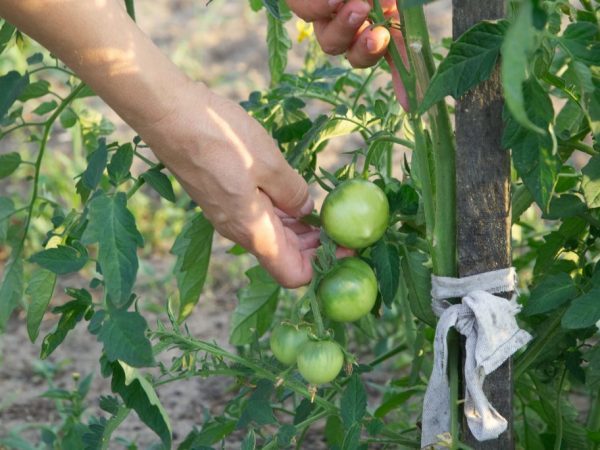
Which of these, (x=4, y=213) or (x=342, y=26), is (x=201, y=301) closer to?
(x=4, y=213)

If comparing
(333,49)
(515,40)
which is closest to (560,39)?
(515,40)

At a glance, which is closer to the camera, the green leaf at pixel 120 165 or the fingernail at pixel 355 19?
the green leaf at pixel 120 165

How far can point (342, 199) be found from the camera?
122 centimetres

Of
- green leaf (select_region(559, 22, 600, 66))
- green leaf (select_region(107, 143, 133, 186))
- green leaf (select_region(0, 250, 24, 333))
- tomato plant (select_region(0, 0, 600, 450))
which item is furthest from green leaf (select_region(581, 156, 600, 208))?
green leaf (select_region(0, 250, 24, 333))

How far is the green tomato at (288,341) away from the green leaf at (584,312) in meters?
0.33

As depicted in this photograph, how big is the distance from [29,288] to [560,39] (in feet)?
2.59

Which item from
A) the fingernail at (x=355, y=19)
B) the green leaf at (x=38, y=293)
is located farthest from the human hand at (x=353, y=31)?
the green leaf at (x=38, y=293)

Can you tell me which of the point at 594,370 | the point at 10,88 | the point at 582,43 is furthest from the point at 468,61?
the point at 10,88

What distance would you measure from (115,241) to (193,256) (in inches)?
13.7

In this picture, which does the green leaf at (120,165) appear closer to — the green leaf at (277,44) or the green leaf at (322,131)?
the green leaf at (322,131)

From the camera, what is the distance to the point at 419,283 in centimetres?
128

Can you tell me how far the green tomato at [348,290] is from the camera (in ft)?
3.99

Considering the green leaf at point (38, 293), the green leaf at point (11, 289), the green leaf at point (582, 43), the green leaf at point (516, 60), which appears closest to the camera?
the green leaf at point (516, 60)

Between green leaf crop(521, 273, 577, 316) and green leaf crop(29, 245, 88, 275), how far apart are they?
57cm
